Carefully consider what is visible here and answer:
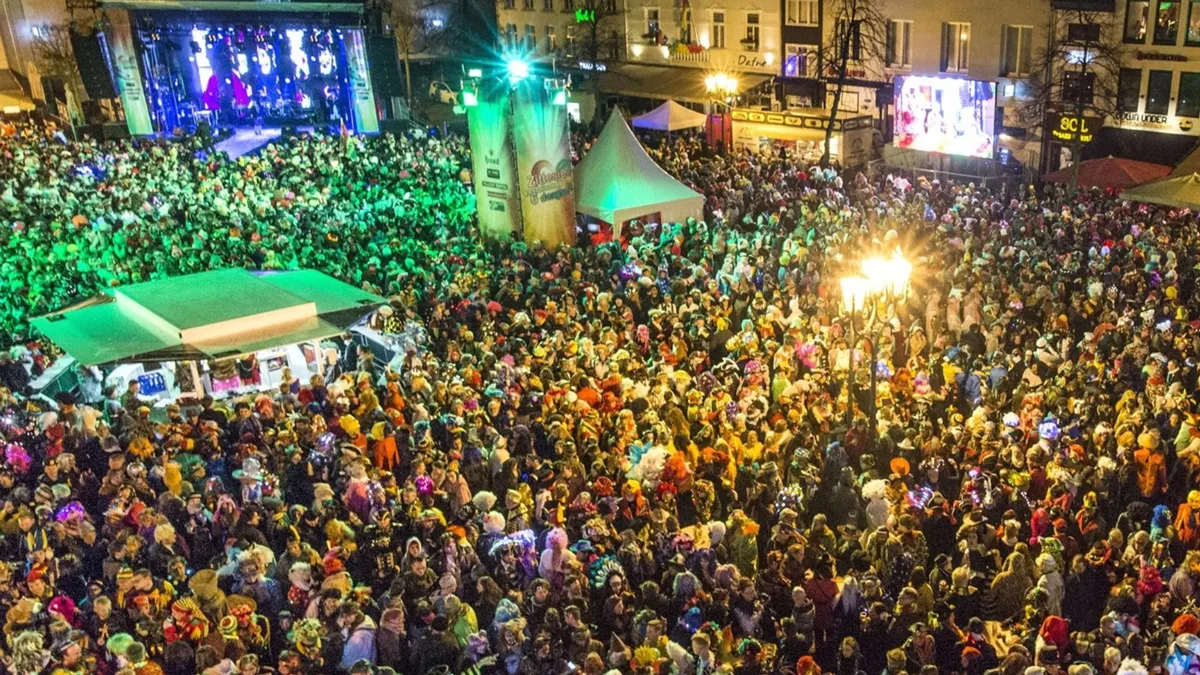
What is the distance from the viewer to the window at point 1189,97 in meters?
22.3

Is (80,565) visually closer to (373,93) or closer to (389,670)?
(389,670)

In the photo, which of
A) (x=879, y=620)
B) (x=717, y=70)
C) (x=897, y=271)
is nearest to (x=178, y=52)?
(x=717, y=70)

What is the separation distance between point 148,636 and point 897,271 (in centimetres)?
664

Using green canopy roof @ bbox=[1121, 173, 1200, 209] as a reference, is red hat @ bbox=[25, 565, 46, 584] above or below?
below

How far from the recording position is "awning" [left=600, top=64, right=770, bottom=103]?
31.3 meters

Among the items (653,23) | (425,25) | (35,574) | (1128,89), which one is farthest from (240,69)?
(35,574)

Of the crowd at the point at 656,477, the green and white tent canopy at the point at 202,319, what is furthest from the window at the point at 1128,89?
the green and white tent canopy at the point at 202,319

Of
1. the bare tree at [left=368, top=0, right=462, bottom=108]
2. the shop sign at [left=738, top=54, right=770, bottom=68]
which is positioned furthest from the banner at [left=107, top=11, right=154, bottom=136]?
the shop sign at [left=738, top=54, right=770, bottom=68]

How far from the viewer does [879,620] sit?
696cm

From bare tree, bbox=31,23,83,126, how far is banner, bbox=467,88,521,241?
23221 mm

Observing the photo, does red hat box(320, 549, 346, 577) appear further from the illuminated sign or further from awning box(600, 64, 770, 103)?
awning box(600, 64, 770, 103)

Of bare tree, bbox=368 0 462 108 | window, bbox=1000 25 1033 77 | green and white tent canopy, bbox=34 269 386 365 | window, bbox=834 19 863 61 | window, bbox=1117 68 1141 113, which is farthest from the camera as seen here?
bare tree, bbox=368 0 462 108

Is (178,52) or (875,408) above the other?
(178,52)

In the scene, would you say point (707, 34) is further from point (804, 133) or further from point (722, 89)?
point (804, 133)
